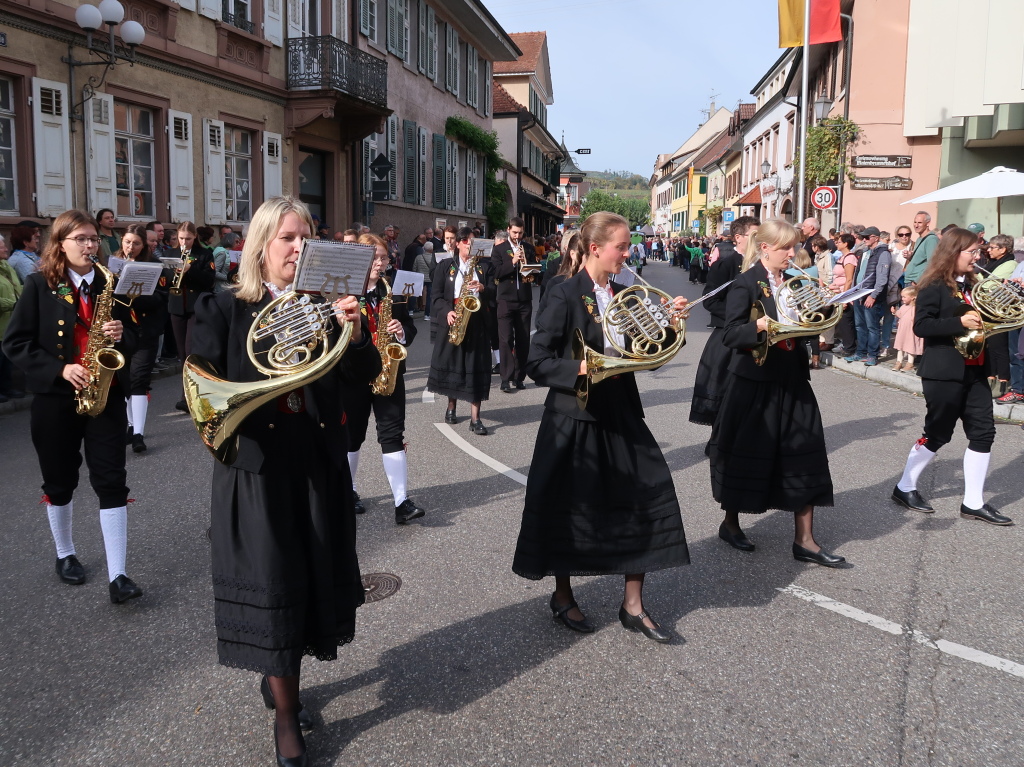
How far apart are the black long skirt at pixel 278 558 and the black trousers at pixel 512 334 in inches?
300

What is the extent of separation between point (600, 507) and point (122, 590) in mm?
2398

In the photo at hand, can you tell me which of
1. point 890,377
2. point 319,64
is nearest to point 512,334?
point 890,377

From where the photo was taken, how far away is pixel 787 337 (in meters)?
4.82

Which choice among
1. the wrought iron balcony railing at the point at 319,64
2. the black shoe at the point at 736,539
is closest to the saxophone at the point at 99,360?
the black shoe at the point at 736,539

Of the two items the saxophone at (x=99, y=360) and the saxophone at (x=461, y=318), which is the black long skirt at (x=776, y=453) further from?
the saxophone at (x=461, y=318)

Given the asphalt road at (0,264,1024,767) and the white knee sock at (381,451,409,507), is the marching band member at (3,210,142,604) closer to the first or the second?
the asphalt road at (0,264,1024,767)

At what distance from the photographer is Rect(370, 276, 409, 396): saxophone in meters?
5.85

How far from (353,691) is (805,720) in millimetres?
1736

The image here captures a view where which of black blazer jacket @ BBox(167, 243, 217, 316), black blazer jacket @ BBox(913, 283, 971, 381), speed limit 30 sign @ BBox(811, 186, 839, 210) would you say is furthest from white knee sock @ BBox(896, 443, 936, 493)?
speed limit 30 sign @ BBox(811, 186, 839, 210)

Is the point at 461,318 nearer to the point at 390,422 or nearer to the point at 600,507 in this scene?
the point at 390,422

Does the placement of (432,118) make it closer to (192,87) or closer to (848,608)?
(192,87)

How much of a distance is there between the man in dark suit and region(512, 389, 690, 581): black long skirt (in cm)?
666

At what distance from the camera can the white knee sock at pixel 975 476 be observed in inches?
230

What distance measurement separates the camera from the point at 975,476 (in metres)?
5.87
